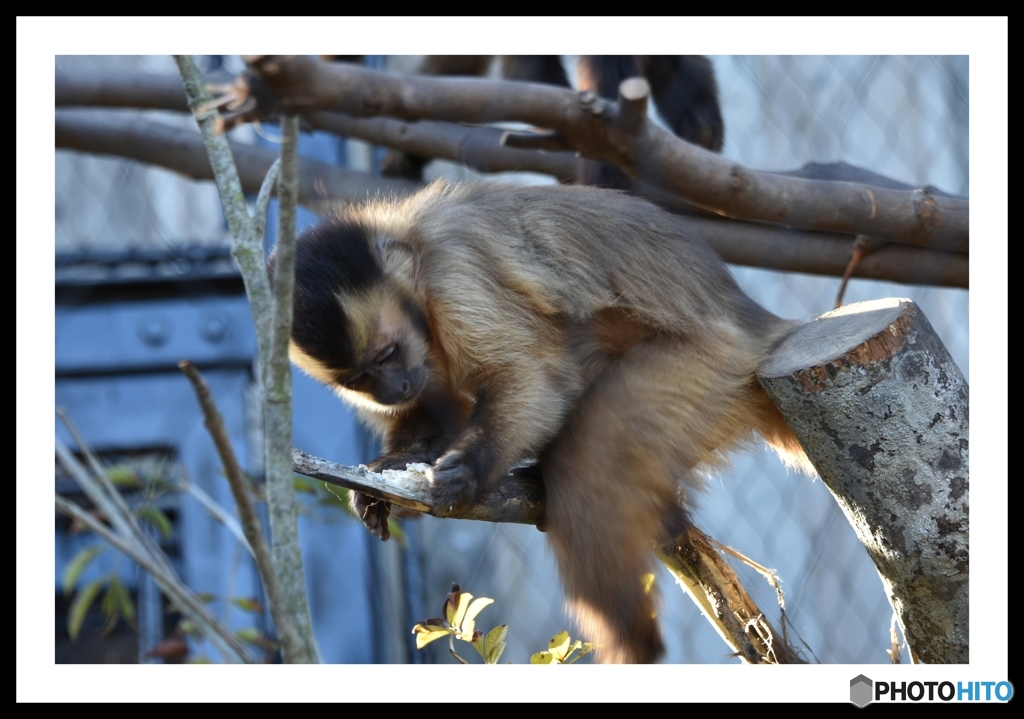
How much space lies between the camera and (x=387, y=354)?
1.96 metres

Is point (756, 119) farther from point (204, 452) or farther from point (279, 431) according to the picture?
point (279, 431)

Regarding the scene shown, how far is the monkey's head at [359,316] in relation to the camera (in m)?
1.86

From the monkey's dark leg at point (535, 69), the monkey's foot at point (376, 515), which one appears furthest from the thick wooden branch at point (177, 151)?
the monkey's foot at point (376, 515)

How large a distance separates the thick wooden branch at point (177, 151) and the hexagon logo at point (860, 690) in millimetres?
2222

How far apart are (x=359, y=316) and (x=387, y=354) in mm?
97

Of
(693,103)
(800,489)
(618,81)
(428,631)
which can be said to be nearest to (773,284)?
(800,489)

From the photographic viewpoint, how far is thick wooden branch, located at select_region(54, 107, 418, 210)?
3287 mm

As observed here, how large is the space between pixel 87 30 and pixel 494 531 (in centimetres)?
305

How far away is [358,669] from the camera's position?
1.68 m

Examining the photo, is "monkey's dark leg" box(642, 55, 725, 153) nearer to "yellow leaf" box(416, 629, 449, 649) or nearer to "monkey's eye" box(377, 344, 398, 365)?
"monkey's eye" box(377, 344, 398, 365)

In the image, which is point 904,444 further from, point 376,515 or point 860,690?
point 376,515

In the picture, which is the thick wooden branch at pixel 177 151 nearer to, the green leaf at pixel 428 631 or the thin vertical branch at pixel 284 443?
the green leaf at pixel 428 631

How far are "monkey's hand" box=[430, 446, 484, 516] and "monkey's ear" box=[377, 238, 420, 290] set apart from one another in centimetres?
43

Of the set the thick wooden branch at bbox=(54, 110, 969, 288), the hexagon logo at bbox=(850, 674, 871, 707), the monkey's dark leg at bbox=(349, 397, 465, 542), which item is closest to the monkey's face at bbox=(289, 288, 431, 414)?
the monkey's dark leg at bbox=(349, 397, 465, 542)
